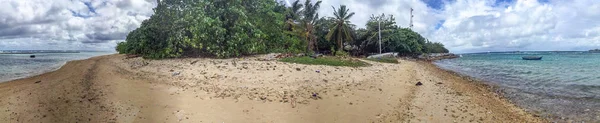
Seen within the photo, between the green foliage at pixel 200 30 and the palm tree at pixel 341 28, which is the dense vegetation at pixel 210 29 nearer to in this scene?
the green foliage at pixel 200 30

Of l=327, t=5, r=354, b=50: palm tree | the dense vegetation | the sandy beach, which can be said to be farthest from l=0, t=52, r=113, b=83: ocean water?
l=327, t=5, r=354, b=50: palm tree

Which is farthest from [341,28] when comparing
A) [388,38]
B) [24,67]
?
[24,67]

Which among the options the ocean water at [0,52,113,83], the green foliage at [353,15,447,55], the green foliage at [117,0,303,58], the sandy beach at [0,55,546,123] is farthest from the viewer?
the green foliage at [353,15,447,55]

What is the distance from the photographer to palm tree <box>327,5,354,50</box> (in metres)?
41.0

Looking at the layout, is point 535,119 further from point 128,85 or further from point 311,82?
point 128,85

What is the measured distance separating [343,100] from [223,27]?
46.7 feet

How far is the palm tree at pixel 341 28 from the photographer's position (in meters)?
41.0

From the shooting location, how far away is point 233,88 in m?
9.24

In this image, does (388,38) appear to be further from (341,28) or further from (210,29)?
(210,29)

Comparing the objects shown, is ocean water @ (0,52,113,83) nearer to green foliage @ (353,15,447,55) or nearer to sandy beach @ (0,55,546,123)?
sandy beach @ (0,55,546,123)

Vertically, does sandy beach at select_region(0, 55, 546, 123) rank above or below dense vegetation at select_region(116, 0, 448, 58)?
Result: below

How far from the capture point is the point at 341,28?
4119 centimetres

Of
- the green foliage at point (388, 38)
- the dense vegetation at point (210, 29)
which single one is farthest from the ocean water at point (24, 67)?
the green foliage at point (388, 38)

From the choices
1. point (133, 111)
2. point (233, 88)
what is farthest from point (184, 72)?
point (133, 111)
